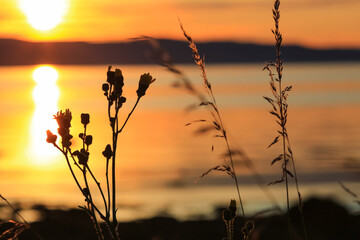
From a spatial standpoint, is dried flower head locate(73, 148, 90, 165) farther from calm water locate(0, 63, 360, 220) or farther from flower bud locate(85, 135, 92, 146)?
calm water locate(0, 63, 360, 220)

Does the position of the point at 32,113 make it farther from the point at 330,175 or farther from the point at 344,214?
the point at 344,214

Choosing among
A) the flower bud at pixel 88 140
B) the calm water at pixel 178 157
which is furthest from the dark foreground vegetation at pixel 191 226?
the flower bud at pixel 88 140

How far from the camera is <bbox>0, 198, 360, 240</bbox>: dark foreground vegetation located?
5.99 meters

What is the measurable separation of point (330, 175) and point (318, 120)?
927 centimetres

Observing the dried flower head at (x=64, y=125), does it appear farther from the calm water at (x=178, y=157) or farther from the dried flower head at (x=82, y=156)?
the calm water at (x=178, y=157)

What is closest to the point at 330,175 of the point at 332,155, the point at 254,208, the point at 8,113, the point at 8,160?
the point at 254,208

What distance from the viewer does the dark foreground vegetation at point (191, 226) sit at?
19.7ft

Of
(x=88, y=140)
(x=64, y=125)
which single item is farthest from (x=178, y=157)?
(x=64, y=125)

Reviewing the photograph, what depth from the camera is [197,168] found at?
1165 centimetres

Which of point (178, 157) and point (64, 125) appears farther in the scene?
point (178, 157)

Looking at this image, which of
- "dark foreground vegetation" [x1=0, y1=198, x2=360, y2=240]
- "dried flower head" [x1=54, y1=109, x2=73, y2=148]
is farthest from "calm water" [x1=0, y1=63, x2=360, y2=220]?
"dried flower head" [x1=54, y1=109, x2=73, y2=148]

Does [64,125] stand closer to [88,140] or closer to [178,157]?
[88,140]

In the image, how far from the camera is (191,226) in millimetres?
6465

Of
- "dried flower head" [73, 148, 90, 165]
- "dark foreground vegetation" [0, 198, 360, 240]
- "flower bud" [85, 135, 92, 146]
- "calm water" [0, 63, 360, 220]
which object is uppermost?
"calm water" [0, 63, 360, 220]
